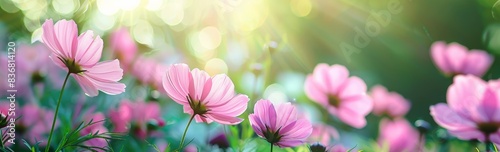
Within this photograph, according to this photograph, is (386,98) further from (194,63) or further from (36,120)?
(36,120)

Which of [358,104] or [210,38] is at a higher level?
[210,38]

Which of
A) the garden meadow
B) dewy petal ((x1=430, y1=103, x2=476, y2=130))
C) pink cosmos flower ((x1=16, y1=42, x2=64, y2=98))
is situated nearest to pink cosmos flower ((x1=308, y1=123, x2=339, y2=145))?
the garden meadow

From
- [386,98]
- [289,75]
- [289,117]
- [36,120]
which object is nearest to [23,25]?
[36,120]

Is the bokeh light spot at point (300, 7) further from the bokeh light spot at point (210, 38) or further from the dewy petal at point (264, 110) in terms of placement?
the dewy petal at point (264, 110)

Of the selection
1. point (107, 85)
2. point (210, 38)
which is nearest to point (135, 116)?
point (107, 85)

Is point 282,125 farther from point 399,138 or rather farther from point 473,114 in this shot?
point 399,138

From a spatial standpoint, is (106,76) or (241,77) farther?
(241,77)
